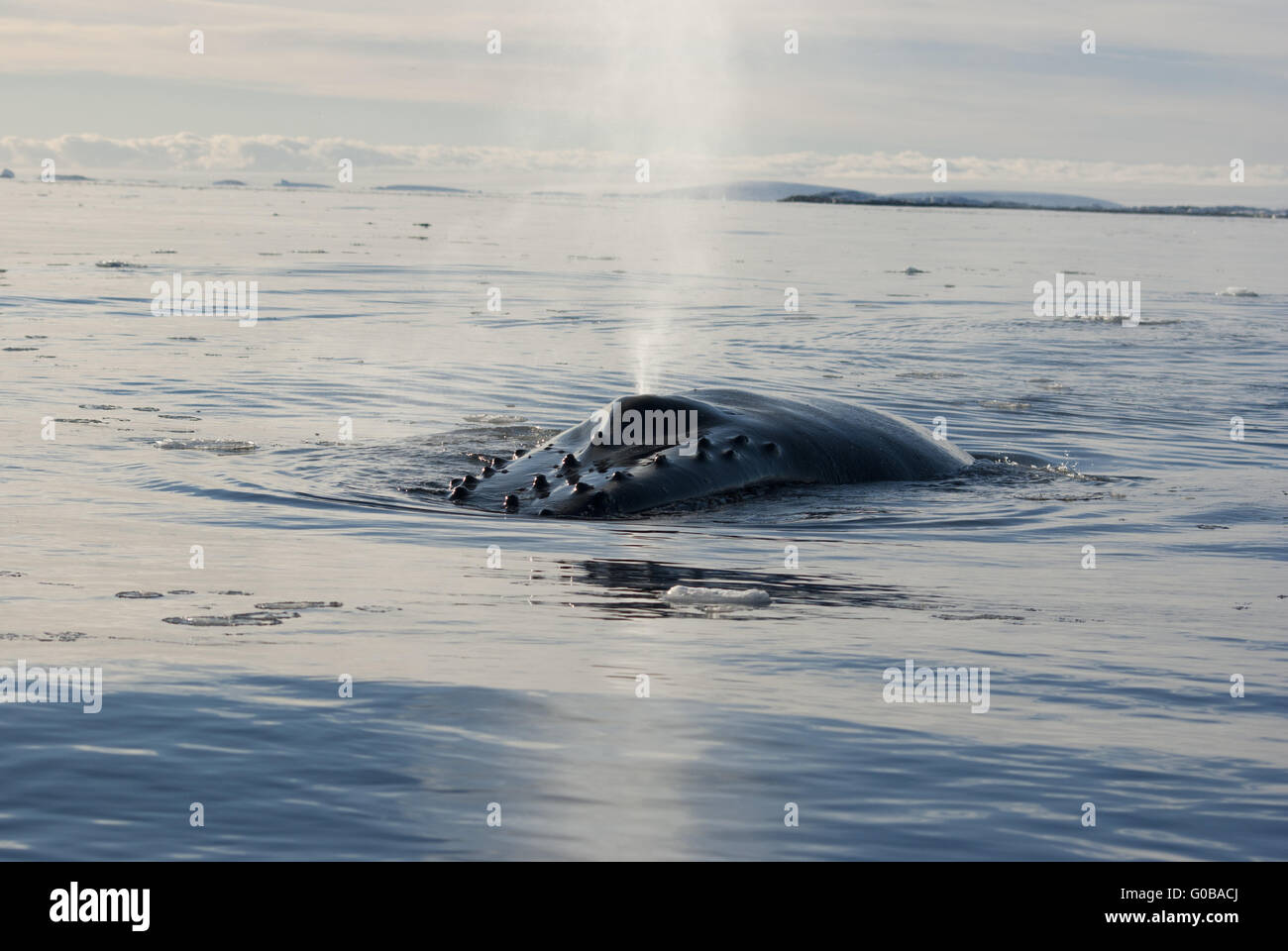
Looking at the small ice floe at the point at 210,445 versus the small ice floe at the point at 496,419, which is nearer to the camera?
the small ice floe at the point at 210,445

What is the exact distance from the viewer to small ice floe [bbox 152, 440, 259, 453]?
587 inches

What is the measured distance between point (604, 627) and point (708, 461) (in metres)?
4.08

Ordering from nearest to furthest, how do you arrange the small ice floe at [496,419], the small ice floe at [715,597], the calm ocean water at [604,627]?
the calm ocean water at [604,627] < the small ice floe at [715,597] < the small ice floe at [496,419]

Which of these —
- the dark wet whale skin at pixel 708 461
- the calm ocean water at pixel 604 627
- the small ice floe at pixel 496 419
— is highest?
the small ice floe at pixel 496 419

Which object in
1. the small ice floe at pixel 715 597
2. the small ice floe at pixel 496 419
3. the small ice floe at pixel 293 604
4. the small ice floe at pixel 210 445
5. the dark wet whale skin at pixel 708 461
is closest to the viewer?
the small ice floe at pixel 293 604

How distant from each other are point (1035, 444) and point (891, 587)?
25.8 ft

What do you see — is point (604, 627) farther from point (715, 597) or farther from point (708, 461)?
point (708, 461)

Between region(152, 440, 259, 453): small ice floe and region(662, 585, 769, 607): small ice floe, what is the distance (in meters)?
6.94

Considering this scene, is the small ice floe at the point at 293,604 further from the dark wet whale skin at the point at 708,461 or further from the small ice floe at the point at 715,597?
the dark wet whale skin at the point at 708,461

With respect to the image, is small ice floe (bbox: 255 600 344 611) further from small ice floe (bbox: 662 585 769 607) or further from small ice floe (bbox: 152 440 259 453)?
small ice floe (bbox: 152 440 259 453)

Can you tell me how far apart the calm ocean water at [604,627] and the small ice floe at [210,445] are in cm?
5

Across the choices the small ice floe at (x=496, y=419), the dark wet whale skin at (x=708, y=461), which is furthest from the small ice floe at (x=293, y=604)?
the small ice floe at (x=496, y=419)

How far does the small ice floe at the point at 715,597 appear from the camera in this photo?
9031mm

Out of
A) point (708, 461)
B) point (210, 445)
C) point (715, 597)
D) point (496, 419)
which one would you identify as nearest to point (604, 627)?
point (715, 597)
